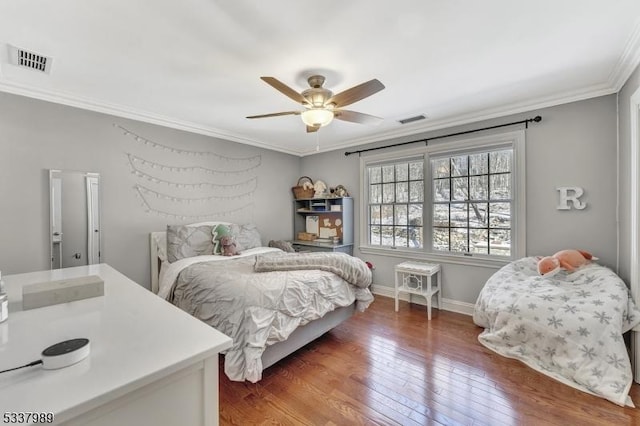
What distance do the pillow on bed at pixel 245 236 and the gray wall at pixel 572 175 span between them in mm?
3012

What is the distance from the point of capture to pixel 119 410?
666 mm

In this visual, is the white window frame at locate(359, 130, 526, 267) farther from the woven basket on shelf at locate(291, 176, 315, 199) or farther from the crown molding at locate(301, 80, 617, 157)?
the woven basket on shelf at locate(291, 176, 315, 199)

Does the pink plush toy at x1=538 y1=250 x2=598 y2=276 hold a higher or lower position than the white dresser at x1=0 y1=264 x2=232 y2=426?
lower

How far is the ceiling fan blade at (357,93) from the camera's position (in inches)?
77.3

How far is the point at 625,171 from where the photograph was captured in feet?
7.93

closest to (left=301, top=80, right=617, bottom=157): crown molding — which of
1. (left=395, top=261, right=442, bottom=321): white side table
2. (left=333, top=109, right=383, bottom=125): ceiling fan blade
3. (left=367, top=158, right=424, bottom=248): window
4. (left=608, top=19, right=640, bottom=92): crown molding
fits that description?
(left=608, top=19, right=640, bottom=92): crown molding

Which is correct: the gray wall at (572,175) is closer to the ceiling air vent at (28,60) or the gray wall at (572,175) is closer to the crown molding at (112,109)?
the crown molding at (112,109)

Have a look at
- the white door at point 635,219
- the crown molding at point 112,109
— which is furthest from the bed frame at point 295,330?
the white door at point 635,219

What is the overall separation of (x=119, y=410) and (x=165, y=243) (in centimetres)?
306

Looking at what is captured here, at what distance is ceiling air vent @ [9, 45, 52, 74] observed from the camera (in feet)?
6.81

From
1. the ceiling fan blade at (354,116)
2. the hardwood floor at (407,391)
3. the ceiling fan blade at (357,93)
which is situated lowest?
the hardwood floor at (407,391)

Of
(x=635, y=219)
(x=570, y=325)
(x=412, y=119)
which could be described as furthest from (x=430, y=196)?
(x=570, y=325)

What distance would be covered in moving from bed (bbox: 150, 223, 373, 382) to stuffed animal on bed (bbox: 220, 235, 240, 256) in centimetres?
34

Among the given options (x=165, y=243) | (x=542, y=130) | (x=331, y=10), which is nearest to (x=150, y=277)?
(x=165, y=243)
